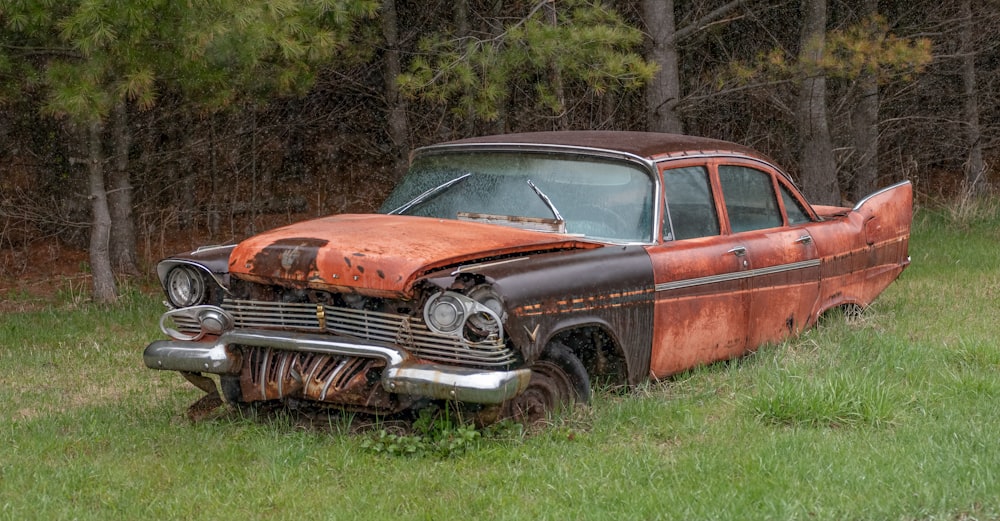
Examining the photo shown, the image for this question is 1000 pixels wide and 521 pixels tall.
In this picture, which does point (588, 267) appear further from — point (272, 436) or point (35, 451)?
point (35, 451)

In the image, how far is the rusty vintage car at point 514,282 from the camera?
5.11m

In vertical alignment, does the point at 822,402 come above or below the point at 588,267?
below

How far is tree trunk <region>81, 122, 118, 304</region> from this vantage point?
10320mm

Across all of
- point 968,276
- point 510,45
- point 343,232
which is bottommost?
point 968,276

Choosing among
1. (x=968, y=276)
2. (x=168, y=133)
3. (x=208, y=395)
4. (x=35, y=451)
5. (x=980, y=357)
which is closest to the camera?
(x=35, y=451)

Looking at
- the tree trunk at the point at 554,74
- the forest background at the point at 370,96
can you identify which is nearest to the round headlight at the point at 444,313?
the forest background at the point at 370,96

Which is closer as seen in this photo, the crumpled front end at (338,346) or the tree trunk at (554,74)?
the crumpled front end at (338,346)

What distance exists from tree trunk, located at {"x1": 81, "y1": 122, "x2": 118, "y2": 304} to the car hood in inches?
195

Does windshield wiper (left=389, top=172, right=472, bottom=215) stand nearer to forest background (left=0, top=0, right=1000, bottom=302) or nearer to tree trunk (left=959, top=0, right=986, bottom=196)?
forest background (left=0, top=0, right=1000, bottom=302)

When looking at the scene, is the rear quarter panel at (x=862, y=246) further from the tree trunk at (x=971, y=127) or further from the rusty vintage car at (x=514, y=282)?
the tree trunk at (x=971, y=127)

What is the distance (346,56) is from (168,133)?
3677mm

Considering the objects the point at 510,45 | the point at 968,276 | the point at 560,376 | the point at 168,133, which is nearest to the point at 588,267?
the point at 560,376

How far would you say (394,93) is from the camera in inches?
520

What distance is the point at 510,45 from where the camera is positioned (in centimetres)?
1022
